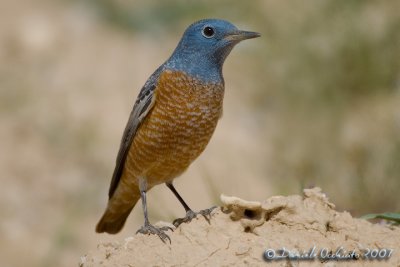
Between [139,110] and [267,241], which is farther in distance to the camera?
[139,110]

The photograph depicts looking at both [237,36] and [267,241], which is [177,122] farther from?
[267,241]

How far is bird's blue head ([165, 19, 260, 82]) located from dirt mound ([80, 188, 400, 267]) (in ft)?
5.27

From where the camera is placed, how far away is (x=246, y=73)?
1238 centimetres

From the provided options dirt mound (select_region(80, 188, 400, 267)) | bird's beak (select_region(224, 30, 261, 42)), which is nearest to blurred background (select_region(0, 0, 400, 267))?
bird's beak (select_region(224, 30, 261, 42))

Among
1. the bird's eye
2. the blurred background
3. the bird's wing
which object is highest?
the blurred background

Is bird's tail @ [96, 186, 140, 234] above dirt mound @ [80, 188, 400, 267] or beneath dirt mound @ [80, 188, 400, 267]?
above

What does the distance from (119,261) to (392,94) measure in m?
6.40

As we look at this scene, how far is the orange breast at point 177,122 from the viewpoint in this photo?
20.8 feet

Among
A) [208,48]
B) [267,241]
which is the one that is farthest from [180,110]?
[267,241]

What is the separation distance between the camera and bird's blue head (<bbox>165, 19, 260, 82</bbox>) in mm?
6574

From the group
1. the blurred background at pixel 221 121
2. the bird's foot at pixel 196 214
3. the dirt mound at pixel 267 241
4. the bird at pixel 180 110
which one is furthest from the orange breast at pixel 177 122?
the blurred background at pixel 221 121

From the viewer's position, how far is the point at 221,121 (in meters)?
11.7

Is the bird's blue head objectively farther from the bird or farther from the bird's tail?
the bird's tail

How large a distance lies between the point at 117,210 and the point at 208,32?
1715 millimetres
